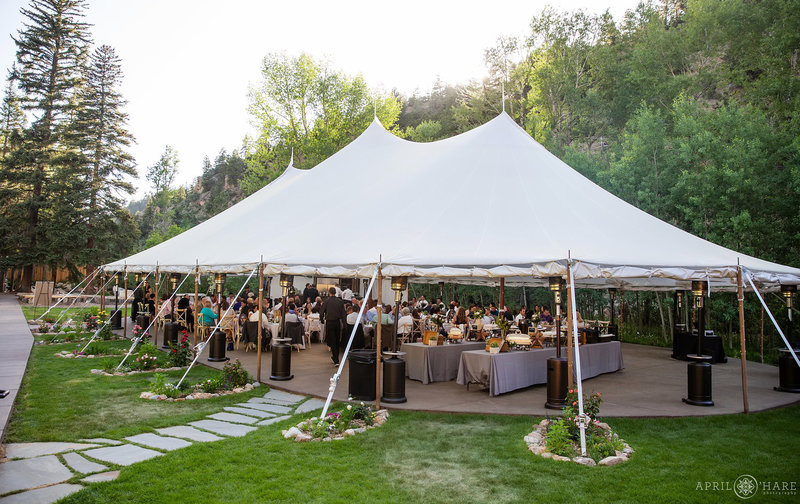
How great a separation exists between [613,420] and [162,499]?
17.1 feet

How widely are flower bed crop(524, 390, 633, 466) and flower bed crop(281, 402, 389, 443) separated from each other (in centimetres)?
182

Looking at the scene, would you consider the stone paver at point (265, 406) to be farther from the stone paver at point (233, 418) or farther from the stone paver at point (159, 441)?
the stone paver at point (159, 441)

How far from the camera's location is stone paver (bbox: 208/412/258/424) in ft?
19.9

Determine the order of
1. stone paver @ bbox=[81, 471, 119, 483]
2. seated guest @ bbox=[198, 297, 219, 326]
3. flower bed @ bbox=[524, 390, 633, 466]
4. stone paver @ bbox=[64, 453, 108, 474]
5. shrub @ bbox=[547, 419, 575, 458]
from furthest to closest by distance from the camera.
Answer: seated guest @ bbox=[198, 297, 219, 326]
shrub @ bbox=[547, 419, 575, 458]
flower bed @ bbox=[524, 390, 633, 466]
stone paver @ bbox=[64, 453, 108, 474]
stone paver @ bbox=[81, 471, 119, 483]

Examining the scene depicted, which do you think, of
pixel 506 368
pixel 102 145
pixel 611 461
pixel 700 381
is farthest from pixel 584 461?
pixel 102 145

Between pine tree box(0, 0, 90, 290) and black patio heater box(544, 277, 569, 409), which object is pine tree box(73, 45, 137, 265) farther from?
black patio heater box(544, 277, 569, 409)

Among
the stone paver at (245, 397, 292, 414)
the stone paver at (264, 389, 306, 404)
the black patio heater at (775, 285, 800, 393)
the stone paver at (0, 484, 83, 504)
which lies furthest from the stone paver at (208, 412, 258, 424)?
the black patio heater at (775, 285, 800, 393)

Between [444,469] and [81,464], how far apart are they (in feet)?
10.6

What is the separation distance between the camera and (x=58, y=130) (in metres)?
31.6

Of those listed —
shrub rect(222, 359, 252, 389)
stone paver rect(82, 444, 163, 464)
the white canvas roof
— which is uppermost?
the white canvas roof

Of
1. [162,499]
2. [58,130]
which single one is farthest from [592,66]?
[58,130]

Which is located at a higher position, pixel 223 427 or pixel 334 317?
pixel 334 317

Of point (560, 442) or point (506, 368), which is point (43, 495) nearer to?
point (560, 442)

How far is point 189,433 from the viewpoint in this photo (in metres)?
5.47
